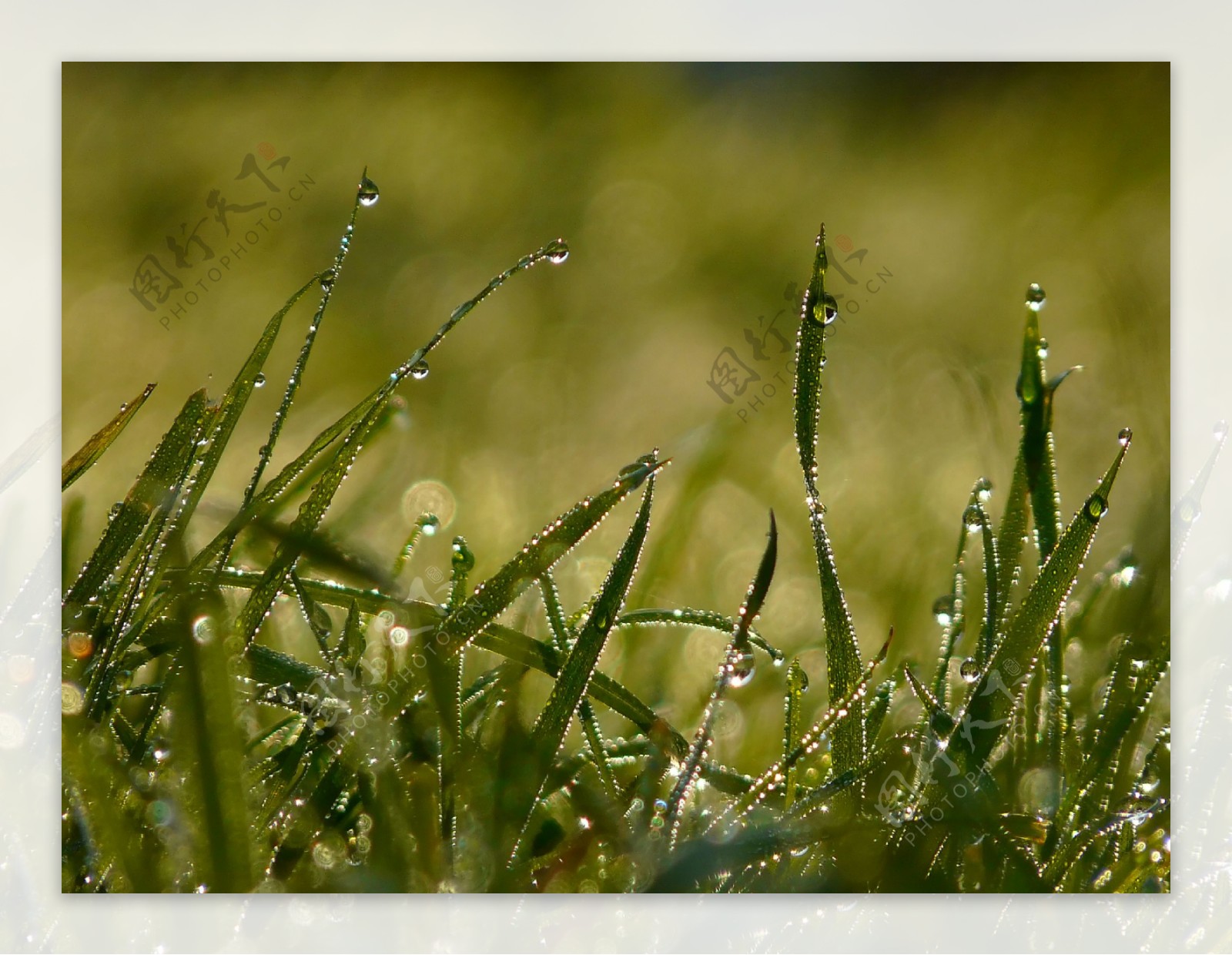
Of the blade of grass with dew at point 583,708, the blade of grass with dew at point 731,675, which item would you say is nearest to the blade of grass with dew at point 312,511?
the blade of grass with dew at point 583,708

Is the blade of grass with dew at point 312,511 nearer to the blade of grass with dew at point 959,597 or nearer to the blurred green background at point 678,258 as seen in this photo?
the blurred green background at point 678,258

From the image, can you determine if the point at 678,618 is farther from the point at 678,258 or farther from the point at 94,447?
the point at 94,447

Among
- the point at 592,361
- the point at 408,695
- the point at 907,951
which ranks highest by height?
the point at 592,361

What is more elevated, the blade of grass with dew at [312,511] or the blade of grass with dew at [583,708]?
the blade of grass with dew at [312,511]

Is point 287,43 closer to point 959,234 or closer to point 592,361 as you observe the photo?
point 592,361

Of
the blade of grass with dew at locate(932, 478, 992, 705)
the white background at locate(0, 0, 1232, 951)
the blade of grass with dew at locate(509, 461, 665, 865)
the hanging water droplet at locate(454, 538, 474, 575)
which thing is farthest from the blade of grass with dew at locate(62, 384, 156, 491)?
the blade of grass with dew at locate(932, 478, 992, 705)

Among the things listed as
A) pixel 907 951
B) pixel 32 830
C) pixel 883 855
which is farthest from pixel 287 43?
pixel 907 951

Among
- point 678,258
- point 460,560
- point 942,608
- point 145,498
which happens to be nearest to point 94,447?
point 145,498
